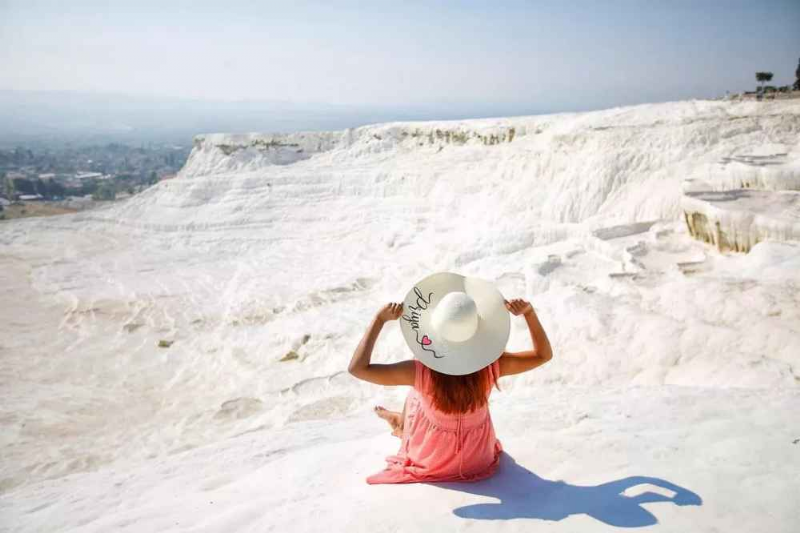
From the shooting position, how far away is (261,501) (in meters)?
2.50

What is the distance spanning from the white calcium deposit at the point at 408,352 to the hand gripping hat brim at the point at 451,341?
62 cm

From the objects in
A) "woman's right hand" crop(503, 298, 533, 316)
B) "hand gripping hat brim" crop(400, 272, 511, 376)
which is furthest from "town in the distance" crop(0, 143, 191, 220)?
"woman's right hand" crop(503, 298, 533, 316)

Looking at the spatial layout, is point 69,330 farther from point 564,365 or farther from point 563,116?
point 563,116

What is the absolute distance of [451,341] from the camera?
77.2 inches

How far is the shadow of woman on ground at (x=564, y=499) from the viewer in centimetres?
195

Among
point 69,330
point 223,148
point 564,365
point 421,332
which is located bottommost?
point 69,330

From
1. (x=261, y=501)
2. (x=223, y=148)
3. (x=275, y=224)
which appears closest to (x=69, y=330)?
A: (x=275, y=224)

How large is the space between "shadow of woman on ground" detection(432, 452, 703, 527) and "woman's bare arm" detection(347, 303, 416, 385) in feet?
1.76

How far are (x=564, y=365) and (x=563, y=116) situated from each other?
14.7 metres

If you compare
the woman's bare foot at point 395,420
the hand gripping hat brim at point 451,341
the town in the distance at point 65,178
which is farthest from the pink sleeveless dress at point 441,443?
the town in the distance at point 65,178

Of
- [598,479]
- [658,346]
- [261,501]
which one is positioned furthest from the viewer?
[658,346]

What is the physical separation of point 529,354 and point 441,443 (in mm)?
546

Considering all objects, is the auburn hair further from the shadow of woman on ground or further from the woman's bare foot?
the woman's bare foot

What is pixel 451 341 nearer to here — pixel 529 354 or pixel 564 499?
pixel 529 354
